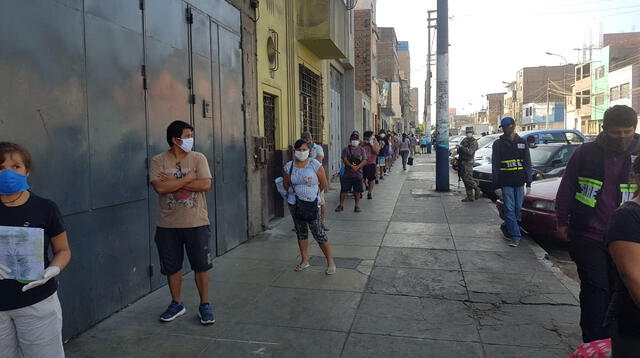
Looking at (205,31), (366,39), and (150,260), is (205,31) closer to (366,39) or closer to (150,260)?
(150,260)

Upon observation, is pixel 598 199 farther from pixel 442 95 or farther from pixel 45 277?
pixel 442 95

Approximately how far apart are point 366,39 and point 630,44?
176 feet

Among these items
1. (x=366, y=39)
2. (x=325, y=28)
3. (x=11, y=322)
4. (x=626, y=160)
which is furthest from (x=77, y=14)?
A: (x=366, y=39)

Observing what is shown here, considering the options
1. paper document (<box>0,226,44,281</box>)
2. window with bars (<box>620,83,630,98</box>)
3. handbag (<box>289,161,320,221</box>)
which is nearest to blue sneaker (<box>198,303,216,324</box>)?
handbag (<box>289,161,320,221</box>)

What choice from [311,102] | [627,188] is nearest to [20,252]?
[627,188]

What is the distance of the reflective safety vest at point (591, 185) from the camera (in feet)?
11.6

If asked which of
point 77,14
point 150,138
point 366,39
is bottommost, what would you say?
point 150,138

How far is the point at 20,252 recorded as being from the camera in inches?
98.8

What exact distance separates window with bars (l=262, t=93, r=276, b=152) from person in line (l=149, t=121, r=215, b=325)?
4821mm

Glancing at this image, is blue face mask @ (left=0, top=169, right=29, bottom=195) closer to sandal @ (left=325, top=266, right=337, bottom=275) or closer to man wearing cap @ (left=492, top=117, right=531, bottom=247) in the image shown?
sandal @ (left=325, top=266, right=337, bottom=275)

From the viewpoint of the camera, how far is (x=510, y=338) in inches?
163

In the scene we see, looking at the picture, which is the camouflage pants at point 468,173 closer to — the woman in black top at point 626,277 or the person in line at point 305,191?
the person in line at point 305,191

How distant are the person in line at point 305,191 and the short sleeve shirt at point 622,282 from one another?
3.86 m

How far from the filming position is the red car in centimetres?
744
